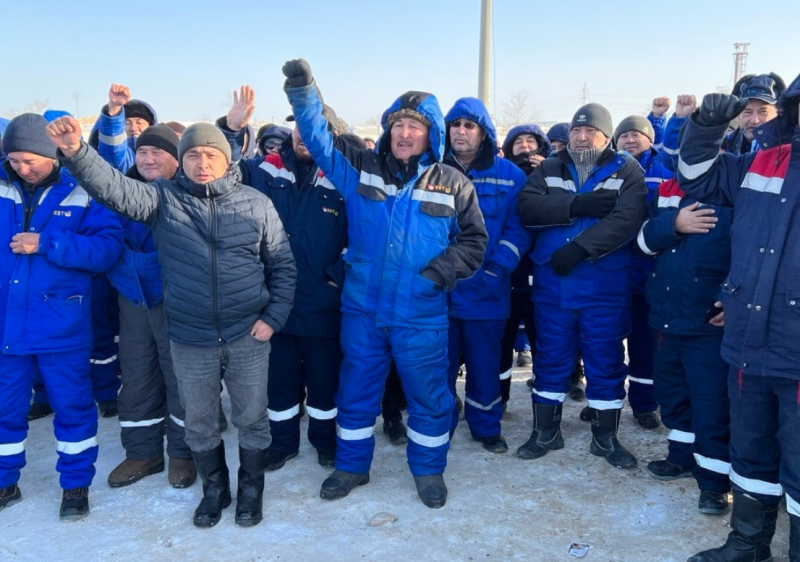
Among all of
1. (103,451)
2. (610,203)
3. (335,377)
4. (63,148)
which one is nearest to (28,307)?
(63,148)

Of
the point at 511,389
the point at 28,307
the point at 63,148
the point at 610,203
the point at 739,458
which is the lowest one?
the point at 511,389

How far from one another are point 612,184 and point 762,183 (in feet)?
3.81

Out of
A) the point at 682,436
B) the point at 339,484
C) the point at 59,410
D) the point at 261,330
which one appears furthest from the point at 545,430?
the point at 59,410

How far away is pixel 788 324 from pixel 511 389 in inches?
119

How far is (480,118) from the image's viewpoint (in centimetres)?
384

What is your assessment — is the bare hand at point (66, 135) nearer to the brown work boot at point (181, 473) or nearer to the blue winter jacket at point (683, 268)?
the brown work boot at point (181, 473)

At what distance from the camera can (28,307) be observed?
318cm

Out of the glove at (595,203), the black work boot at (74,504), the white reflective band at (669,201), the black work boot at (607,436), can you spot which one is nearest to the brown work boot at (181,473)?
the black work boot at (74,504)

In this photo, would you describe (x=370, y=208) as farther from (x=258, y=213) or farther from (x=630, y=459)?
(x=630, y=459)

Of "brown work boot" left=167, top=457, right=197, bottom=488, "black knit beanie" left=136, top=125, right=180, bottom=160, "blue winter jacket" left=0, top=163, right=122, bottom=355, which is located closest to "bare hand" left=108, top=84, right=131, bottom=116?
"black knit beanie" left=136, top=125, right=180, bottom=160

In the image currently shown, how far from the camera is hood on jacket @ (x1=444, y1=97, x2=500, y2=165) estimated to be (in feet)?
12.6

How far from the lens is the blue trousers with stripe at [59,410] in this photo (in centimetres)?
324

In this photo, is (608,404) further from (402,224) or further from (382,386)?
(402,224)

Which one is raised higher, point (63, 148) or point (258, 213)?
point (63, 148)
